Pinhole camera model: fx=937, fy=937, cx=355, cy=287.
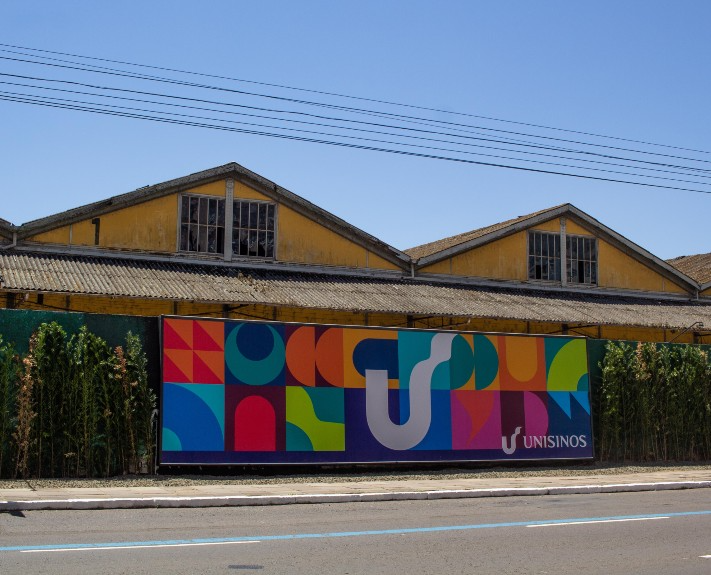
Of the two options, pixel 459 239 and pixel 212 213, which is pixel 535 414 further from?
pixel 459 239

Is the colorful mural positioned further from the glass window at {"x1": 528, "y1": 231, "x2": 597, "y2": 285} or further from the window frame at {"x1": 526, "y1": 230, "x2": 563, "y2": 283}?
the glass window at {"x1": 528, "y1": 231, "x2": 597, "y2": 285}

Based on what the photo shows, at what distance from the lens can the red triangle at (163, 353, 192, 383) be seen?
668 inches

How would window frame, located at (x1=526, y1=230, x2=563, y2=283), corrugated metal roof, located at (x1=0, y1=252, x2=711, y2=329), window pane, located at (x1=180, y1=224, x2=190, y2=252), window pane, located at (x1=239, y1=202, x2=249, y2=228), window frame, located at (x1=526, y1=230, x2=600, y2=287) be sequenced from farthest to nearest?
window frame, located at (x1=526, y1=230, x2=600, y2=287)
window frame, located at (x1=526, y1=230, x2=563, y2=283)
window pane, located at (x1=239, y1=202, x2=249, y2=228)
window pane, located at (x1=180, y1=224, x2=190, y2=252)
corrugated metal roof, located at (x1=0, y1=252, x2=711, y2=329)

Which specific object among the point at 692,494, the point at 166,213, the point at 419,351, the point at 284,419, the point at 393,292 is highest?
the point at 166,213

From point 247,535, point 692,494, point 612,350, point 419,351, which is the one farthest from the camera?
point 612,350

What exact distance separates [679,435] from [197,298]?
40.8ft

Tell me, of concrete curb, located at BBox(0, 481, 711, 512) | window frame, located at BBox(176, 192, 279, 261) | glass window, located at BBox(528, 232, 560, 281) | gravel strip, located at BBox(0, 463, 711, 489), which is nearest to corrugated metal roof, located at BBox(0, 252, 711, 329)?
window frame, located at BBox(176, 192, 279, 261)

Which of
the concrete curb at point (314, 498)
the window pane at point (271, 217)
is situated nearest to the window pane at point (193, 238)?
the window pane at point (271, 217)

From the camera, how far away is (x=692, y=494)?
1683cm

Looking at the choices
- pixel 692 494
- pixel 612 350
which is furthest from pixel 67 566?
pixel 612 350

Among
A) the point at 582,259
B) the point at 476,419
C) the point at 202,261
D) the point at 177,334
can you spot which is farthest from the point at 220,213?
the point at 582,259

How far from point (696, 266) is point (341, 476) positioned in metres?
28.3

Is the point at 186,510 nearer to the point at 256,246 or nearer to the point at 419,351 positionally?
the point at 419,351

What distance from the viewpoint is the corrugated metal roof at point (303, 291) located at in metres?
22.6
